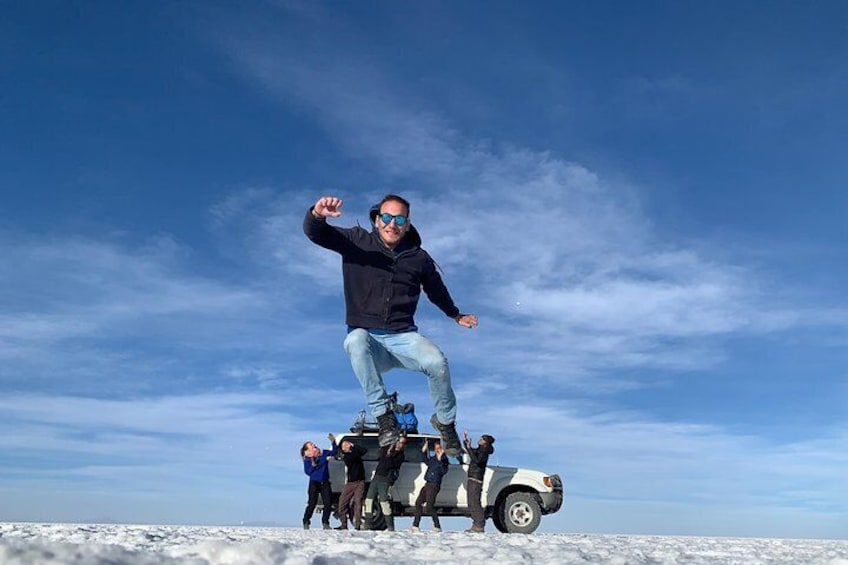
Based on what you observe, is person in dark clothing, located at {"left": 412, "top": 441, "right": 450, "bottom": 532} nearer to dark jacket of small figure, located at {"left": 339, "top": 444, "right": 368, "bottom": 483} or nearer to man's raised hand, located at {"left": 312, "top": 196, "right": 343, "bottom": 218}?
dark jacket of small figure, located at {"left": 339, "top": 444, "right": 368, "bottom": 483}

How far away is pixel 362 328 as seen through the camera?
244 inches

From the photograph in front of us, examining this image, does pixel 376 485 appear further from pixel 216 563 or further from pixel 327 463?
pixel 216 563

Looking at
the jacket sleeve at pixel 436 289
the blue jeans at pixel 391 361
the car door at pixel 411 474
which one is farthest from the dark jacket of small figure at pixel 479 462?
the blue jeans at pixel 391 361

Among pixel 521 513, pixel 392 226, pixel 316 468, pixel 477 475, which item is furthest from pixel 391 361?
pixel 521 513

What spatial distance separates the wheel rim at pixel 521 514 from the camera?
38.2 feet

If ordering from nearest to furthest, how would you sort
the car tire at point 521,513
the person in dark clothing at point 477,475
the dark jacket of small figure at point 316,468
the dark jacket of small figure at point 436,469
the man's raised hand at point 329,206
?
the man's raised hand at point 329,206, the person in dark clothing at point 477,475, the dark jacket of small figure at point 436,469, the car tire at point 521,513, the dark jacket of small figure at point 316,468

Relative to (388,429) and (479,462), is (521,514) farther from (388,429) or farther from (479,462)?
(388,429)

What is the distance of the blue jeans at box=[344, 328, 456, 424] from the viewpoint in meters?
6.04

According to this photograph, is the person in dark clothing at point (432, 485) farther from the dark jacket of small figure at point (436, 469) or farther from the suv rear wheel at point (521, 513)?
the suv rear wheel at point (521, 513)

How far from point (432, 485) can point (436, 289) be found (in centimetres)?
521

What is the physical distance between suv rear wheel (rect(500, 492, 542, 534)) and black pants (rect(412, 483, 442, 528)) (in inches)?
45.7

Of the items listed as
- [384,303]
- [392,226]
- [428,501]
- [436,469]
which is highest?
[392,226]

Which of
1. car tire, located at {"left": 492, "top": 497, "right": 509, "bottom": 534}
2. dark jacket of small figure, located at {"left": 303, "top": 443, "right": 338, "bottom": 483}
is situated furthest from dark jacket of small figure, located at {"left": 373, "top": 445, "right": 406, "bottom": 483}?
car tire, located at {"left": 492, "top": 497, "right": 509, "bottom": 534}

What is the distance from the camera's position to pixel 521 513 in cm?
1174
